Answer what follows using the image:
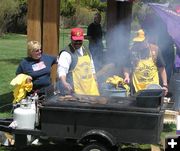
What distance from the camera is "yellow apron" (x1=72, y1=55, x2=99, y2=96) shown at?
6320mm

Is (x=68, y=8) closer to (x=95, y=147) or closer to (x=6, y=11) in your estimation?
(x=6, y=11)

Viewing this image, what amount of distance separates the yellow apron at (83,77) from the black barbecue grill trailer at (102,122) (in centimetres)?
80

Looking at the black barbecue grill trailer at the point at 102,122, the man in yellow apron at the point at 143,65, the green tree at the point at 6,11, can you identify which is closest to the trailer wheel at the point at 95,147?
the black barbecue grill trailer at the point at 102,122

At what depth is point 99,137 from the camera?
541cm

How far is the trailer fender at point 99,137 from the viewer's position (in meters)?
5.35

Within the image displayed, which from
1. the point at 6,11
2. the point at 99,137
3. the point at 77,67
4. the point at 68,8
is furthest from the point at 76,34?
the point at 68,8

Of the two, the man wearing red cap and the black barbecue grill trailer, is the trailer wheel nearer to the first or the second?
the black barbecue grill trailer

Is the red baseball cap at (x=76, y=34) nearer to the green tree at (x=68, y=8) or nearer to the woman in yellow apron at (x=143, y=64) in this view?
the woman in yellow apron at (x=143, y=64)

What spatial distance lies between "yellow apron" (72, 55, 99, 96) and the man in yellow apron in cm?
89

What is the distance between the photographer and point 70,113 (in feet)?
17.7

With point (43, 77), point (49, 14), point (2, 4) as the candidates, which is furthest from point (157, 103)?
point (2, 4)

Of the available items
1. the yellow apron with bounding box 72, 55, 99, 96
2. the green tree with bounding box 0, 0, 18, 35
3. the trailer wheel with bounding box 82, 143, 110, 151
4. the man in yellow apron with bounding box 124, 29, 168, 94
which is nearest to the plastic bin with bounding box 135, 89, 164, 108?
the trailer wheel with bounding box 82, 143, 110, 151

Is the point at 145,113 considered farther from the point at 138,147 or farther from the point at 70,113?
the point at 138,147

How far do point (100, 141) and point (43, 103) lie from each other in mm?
760
